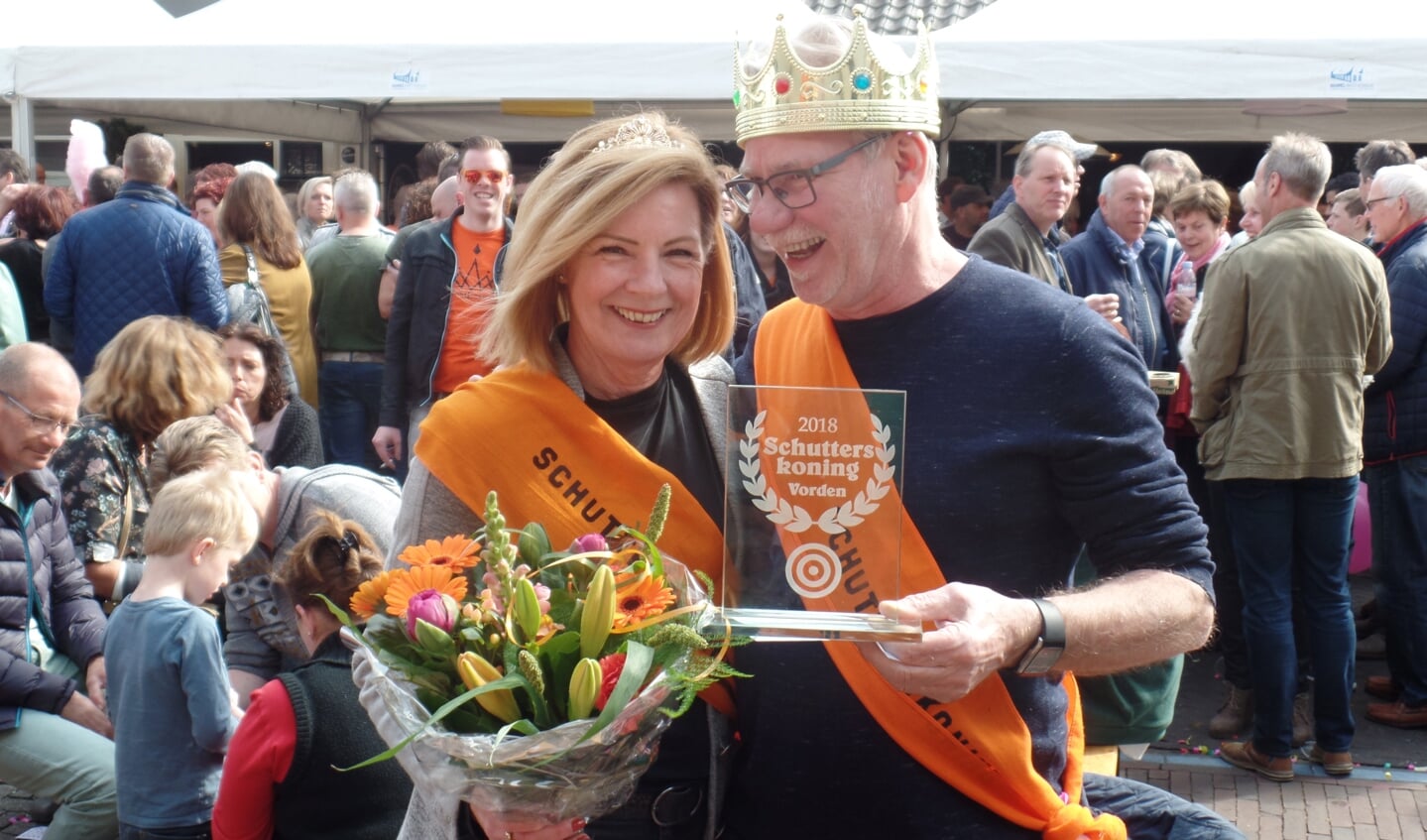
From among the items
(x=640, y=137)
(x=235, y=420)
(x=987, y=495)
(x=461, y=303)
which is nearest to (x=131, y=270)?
(x=461, y=303)

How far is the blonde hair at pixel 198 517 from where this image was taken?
11.9ft

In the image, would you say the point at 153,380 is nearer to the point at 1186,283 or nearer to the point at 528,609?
the point at 528,609

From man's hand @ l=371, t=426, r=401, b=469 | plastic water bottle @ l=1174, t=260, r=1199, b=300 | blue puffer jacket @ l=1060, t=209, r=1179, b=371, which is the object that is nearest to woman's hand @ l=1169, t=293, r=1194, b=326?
plastic water bottle @ l=1174, t=260, r=1199, b=300

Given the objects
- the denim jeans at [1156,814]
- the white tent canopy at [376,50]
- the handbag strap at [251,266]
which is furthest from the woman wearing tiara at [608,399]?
the white tent canopy at [376,50]

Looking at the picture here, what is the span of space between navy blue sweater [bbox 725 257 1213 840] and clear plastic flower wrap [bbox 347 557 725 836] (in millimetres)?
293

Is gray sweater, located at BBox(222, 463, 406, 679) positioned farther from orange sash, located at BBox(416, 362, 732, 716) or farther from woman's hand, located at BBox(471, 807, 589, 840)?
woman's hand, located at BBox(471, 807, 589, 840)

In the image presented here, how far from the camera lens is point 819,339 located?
2027 millimetres

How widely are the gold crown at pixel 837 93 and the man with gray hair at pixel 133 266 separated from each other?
5090mm

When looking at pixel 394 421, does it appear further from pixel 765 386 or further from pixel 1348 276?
pixel 765 386

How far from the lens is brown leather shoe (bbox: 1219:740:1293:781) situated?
5195 millimetres

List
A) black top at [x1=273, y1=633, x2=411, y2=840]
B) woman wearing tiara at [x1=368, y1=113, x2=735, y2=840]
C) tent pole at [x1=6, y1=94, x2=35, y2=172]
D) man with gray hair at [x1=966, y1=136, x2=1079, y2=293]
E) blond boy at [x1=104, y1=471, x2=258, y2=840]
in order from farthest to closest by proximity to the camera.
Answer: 1. tent pole at [x1=6, y1=94, x2=35, y2=172]
2. man with gray hair at [x1=966, y1=136, x2=1079, y2=293]
3. blond boy at [x1=104, y1=471, x2=258, y2=840]
4. black top at [x1=273, y1=633, x2=411, y2=840]
5. woman wearing tiara at [x1=368, y1=113, x2=735, y2=840]

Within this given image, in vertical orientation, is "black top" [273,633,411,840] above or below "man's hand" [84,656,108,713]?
above

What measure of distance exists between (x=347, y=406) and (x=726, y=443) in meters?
5.77

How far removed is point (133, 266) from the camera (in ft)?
21.2
